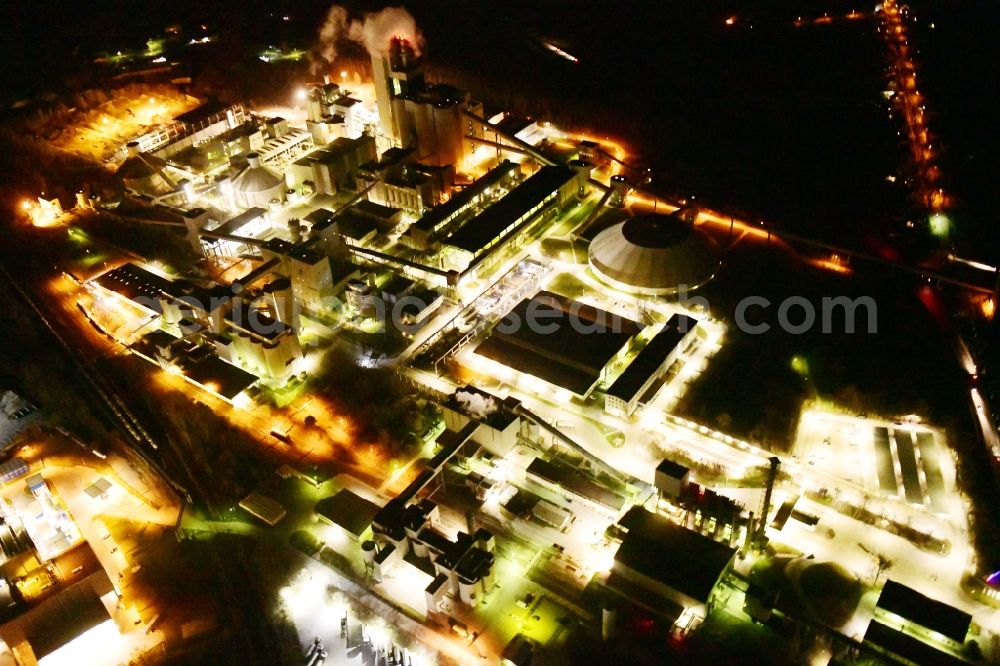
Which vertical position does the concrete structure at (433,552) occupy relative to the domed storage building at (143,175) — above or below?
below

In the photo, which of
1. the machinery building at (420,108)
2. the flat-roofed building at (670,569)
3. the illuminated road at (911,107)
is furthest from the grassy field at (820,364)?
the machinery building at (420,108)

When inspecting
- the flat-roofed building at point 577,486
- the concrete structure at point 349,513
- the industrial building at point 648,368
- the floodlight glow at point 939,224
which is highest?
the floodlight glow at point 939,224

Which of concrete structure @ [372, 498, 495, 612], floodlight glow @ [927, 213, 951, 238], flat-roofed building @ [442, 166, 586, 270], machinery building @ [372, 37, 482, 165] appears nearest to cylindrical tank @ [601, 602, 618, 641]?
concrete structure @ [372, 498, 495, 612]

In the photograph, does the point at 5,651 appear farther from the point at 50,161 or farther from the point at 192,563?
the point at 50,161

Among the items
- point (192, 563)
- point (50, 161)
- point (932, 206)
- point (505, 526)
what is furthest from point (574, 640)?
point (50, 161)

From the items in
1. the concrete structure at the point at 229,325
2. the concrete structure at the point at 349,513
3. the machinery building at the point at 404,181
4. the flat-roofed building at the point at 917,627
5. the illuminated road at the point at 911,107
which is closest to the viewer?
the flat-roofed building at the point at 917,627

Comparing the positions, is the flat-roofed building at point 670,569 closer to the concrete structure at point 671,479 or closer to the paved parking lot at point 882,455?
the concrete structure at point 671,479
